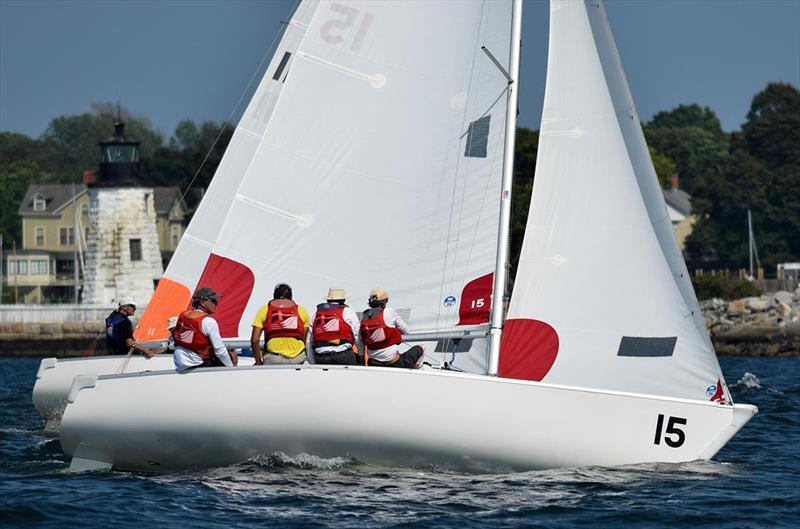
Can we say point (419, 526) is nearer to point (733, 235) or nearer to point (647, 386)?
point (647, 386)

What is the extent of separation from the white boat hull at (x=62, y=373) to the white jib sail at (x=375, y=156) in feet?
10.9

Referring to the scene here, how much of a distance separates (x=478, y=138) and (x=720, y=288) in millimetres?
39264

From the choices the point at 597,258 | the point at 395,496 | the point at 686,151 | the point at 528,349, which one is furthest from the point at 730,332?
the point at 686,151

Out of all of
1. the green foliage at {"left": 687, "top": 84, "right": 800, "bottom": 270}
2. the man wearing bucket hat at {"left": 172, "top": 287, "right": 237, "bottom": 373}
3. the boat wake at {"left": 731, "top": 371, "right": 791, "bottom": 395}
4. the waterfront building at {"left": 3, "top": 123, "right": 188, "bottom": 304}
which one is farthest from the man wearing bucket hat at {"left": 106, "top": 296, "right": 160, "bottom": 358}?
the green foliage at {"left": 687, "top": 84, "right": 800, "bottom": 270}

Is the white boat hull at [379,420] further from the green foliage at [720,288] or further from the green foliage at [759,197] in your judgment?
the green foliage at [759,197]

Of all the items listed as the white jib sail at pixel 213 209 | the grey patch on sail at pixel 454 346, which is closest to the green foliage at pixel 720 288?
the white jib sail at pixel 213 209

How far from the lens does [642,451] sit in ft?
38.8

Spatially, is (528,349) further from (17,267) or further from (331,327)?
(17,267)

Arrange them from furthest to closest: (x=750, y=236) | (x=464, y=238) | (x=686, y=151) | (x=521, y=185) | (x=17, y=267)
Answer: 1. (x=686, y=151)
2. (x=17, y=267)
3. (x=750, y=236)
4. (x=521, y=185)
5. (x=464, y=238)

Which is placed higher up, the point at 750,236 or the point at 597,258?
the point at 750,236

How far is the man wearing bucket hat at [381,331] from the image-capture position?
12.1 metres

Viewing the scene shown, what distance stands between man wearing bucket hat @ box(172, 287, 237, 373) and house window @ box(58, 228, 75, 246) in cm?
5944

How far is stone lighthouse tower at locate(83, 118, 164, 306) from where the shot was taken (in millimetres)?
49312

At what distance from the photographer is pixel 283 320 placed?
1204 cm
